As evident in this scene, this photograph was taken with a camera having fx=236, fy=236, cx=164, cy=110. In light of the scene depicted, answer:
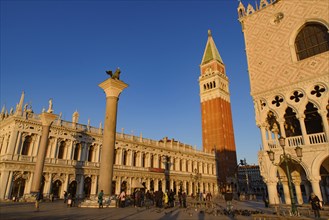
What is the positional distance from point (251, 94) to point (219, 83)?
44.0m

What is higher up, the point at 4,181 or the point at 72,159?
the point at 72,159

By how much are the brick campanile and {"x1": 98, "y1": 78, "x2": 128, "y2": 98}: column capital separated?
42.3 metres

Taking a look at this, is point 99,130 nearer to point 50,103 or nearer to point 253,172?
point 50,103

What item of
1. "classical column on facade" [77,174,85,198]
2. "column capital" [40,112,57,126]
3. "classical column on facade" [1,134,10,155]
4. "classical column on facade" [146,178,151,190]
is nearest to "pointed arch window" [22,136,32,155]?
"classical column on facade" [1,134,10,155]

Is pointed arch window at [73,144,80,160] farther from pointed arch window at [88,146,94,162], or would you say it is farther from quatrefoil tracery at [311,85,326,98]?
quatrefoil tracery at [311,85,326,98]

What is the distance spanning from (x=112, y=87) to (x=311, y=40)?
614 inches

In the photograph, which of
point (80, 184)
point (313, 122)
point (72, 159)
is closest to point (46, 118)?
point (72, 159)

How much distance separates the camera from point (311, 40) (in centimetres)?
1830

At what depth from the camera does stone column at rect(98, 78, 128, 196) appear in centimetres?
1435

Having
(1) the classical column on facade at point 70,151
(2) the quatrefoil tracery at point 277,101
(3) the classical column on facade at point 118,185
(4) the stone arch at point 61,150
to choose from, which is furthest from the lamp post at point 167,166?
(2) the quatrefoil tracery at point 277,101

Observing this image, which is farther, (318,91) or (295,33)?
(295,33)

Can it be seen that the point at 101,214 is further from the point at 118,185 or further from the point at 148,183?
the point at 148,183

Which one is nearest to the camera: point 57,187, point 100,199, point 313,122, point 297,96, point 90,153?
point 100,199

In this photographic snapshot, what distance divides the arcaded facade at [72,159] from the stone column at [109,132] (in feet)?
34.7
